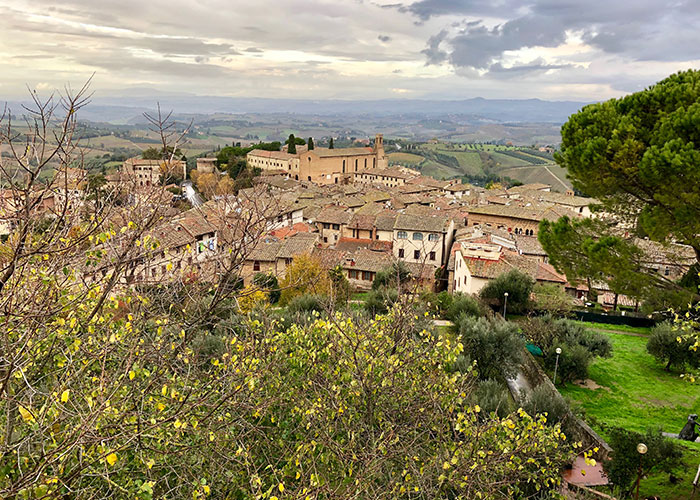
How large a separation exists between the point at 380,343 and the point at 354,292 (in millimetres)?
24141

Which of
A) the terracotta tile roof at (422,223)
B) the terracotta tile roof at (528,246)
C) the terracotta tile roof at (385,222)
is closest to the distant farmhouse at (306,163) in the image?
the terracotta tile roof at (385,222)

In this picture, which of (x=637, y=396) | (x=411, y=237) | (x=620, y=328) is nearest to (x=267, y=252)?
(x=411, y=237)

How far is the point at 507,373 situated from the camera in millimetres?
16688

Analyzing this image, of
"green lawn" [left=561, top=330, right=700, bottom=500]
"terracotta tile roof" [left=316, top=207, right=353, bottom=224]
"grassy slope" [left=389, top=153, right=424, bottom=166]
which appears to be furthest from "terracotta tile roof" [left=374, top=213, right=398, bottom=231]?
"grassy slope" [left=389, top=153, right=424, bottom=166]

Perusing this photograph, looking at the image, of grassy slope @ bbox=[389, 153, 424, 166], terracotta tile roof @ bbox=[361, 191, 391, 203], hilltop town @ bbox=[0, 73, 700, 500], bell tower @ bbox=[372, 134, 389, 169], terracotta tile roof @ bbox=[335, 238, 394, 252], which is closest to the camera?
hilltop town @ bbox=[0, 73, 700, 500]

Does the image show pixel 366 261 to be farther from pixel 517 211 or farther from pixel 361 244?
pixel 517 211

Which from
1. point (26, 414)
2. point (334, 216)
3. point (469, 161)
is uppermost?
point (469, 161)

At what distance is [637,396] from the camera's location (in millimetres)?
16625

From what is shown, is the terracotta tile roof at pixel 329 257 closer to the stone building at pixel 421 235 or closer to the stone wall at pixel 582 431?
the stone building at pixel 421 235

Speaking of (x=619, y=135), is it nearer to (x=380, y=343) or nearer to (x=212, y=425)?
(x=380, y=343)

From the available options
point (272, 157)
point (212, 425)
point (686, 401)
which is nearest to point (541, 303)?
point (686, 401)

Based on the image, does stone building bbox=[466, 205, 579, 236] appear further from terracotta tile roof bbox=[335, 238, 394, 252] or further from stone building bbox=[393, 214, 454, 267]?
terracotta tile roof bbox=[335, 238, 394, 252]

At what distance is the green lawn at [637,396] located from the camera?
14666 mm

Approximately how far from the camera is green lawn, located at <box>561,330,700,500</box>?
1467cm
